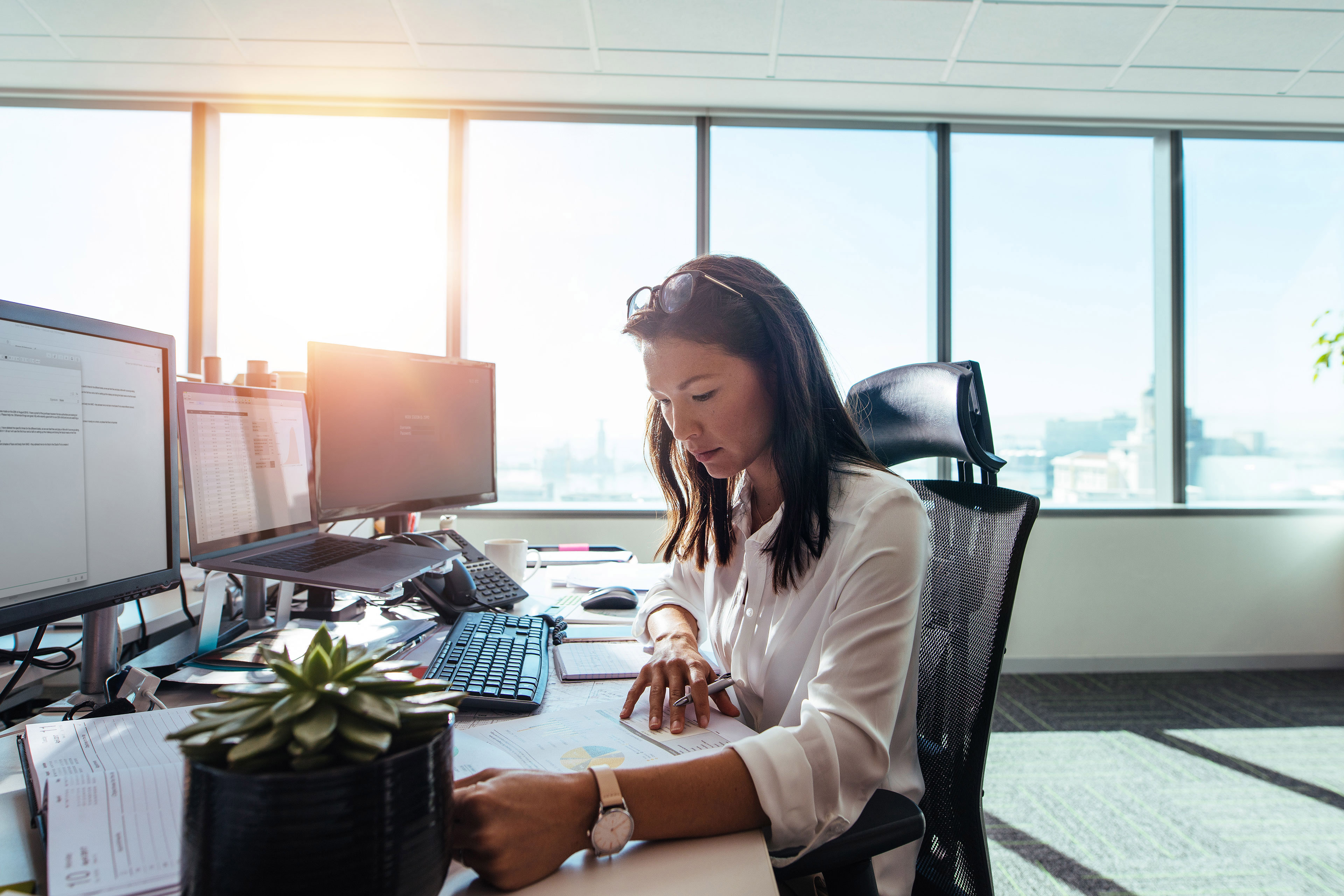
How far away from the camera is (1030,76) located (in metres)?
2.62

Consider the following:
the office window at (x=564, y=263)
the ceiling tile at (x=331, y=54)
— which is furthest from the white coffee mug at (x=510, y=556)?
the ceiling tile at (x=331, y=54)

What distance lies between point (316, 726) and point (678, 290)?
705mm

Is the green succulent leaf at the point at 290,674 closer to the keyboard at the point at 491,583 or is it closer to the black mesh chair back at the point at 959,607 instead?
the black mesh chair back at the point at 959,607

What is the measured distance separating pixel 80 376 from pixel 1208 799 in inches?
108

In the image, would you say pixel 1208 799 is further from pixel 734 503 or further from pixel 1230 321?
pixel 1230 321

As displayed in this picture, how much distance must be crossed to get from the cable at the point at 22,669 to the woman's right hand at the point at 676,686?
A: 74 cm

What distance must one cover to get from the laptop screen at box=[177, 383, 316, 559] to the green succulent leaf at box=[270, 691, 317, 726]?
0.76 metres

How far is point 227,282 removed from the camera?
3.04 meters

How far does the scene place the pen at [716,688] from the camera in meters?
0.76

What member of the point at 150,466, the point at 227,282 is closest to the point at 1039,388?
the point at 150,466

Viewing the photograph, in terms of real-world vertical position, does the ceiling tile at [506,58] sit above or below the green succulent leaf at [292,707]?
above

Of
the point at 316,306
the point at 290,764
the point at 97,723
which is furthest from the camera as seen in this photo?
the point at 316,306

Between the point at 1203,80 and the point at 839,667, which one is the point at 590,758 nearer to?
the point at 839,667

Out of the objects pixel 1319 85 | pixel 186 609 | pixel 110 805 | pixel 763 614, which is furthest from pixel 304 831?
pixel 1319 85
